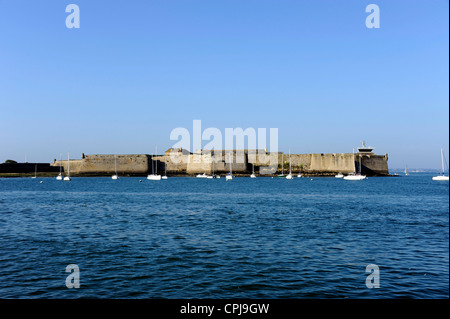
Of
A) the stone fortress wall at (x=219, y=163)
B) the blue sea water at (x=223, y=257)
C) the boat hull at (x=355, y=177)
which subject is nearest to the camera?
the blue sea water at (x=223, y=257)

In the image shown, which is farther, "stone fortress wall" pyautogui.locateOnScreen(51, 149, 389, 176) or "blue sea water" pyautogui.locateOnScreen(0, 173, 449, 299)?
"stone fortress wall" pyautogui.locateOnScreen(51, 149, 389, 176)

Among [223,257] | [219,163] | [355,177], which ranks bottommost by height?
[223,257]

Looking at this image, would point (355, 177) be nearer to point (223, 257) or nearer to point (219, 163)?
point (219, 163)

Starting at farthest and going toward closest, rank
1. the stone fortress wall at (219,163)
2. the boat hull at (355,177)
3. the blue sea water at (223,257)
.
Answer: the stone fortress wall at (219,163) → the boat hull at (355,177) → the blue sea water at (223,257)

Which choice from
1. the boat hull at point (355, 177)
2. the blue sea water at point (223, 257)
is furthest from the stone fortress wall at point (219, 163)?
the blue sea water at point (223, 257)

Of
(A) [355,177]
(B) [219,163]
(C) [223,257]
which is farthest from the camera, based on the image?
(B) [219,163]

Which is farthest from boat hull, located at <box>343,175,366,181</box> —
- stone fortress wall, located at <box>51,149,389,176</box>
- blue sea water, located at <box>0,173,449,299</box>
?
blue sea water, located at <box>0,173,449,299</box>

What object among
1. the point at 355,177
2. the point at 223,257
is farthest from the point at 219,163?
the point at 223,257

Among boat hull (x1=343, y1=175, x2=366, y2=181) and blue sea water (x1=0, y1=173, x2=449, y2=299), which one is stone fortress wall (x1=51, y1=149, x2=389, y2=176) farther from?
blue sea water (x1=0, y1=173, x2=449, y2=299)

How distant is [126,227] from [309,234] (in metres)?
6.58

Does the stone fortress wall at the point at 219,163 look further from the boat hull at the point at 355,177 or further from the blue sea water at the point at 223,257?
the blue sea water at the point at 223,257
